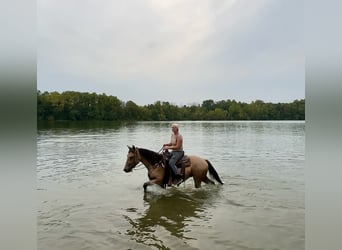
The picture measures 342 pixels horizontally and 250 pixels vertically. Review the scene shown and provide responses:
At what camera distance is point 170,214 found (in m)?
7.88

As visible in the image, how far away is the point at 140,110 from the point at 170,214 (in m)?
90.6

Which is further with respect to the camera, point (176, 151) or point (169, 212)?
point (176, 151)

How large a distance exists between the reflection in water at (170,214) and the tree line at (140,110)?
6650cm

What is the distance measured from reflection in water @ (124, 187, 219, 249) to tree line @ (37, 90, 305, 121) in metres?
66.5

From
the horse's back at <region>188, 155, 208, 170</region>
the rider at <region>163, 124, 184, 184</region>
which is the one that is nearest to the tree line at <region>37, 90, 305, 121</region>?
the horse's back at <region>188, 155, 208, 170</region>

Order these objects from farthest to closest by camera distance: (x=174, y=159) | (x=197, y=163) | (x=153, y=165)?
(x=197, y=163)
(x=153, y=165)
(x=174, y=159)

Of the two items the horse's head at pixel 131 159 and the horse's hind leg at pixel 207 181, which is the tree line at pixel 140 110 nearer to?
the horse's hind leg at pixel 207 181

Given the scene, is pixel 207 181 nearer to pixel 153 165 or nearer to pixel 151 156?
pixel 153 165

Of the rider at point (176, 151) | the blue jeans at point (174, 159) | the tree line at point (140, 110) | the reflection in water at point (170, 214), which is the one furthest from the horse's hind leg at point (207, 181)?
the tree line at point (140, 110)

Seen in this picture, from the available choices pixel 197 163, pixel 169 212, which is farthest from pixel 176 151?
pixel 169 212

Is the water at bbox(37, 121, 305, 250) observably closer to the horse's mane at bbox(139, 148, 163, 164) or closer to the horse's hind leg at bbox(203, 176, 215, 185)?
the horse's hind leg at bbox(203, 176, 215, 185)

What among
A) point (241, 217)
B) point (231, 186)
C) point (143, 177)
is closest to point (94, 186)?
point (143, 177)

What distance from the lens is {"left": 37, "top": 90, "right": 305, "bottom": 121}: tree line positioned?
77.7 m

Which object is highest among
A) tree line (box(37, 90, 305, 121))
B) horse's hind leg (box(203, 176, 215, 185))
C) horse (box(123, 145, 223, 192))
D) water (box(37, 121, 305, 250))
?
tree line (box(37, 90, 305, 121))
